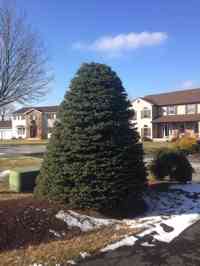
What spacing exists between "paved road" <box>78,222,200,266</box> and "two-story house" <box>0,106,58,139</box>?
56.4m

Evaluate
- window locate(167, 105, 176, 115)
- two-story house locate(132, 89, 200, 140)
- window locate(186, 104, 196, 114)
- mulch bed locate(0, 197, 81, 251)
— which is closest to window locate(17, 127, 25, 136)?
two-story house locate(132, 89, 200, 140)

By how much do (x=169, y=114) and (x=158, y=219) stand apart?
1664 inches

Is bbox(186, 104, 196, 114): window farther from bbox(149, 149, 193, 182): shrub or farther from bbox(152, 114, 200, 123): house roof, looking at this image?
bbox(149, 149, 193, 182): shrub

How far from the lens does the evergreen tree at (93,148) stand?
6852mm

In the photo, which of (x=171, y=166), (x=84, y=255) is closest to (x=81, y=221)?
(x=84, y=255)

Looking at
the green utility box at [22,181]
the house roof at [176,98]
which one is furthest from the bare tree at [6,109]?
the house roof at [176,98]

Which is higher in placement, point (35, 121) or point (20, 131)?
point (35, 121)

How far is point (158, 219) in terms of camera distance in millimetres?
7121

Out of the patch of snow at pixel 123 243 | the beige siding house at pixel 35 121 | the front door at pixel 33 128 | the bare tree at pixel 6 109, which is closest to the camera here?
the patch of snow at pixel 123 243

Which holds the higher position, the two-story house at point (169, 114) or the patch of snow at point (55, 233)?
the two-story house at point (169, 114)

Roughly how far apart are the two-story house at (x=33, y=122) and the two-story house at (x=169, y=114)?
20464 mm

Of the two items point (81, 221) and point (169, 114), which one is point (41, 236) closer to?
point (81, 221)

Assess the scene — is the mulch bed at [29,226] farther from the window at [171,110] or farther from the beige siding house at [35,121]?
the beige siding house at [35,121]

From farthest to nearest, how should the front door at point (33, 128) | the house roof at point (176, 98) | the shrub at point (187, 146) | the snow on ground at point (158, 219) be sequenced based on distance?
1. the front door at point (33, 128)
2. the house roof at point (176, 98)
3. the shrub at point (187, 146)
4. the snow on ground at point (158, 219)
